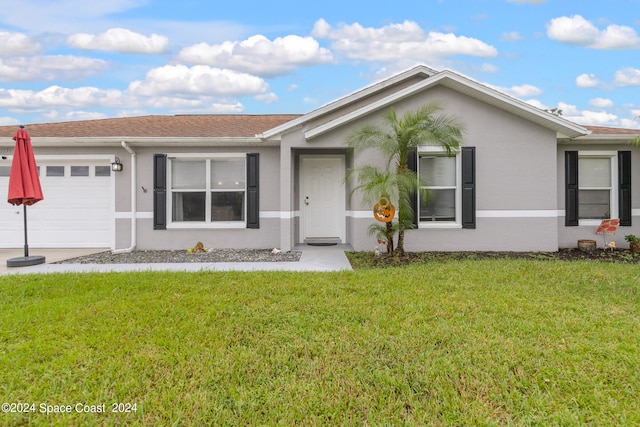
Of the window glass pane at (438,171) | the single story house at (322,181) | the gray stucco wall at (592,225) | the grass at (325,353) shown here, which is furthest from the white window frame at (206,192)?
the gray stucco wall at (592,225)

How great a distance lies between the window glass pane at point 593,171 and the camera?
31.2 feet

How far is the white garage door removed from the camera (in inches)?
385

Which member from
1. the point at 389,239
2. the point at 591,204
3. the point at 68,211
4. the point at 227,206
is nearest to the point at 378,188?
the point at 389,239

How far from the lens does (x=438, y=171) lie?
29.1ft

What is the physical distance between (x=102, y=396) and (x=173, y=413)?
2.06ft

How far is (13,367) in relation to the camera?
3.09 m

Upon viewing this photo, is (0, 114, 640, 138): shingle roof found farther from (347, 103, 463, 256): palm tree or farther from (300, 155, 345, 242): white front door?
(347, 103, 463, 256): palm tree

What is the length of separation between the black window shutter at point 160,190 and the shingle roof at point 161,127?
66cm

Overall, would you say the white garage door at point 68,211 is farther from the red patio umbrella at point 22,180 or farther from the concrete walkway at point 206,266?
the red patio umbrella at point 22,180

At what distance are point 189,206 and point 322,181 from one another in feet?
12.3

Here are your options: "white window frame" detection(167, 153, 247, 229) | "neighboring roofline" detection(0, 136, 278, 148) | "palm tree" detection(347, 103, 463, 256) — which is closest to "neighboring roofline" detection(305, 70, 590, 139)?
"palm tree" detection(347, 103, 463, 256)

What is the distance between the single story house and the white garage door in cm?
3

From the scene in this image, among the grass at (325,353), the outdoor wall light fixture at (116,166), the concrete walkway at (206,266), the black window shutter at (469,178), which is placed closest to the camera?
the grass at (325,353)

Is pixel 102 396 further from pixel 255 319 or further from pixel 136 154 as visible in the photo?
pixel 136 154
